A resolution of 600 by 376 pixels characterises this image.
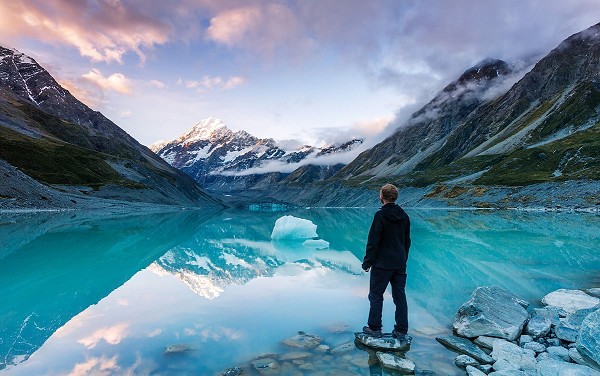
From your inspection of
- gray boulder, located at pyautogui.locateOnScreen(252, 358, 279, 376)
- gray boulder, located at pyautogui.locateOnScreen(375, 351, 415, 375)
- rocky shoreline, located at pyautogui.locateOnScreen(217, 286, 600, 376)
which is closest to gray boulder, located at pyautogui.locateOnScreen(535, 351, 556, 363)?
rocky shoreline, located at pyautogui.locateOnScreen(217, 286, 600, 376)

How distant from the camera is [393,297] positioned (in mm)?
10203

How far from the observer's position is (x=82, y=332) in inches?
426

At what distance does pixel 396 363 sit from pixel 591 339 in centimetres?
386

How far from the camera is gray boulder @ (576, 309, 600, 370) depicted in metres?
7.50

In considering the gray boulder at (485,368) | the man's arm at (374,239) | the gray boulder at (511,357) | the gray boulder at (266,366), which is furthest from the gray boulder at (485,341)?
the gray boulder at (266,366)

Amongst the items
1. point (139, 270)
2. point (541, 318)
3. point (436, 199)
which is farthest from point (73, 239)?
point (436, 199)

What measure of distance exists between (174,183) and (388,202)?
655 ft

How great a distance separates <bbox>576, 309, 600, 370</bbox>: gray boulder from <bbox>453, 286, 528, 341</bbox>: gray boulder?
6.48ft

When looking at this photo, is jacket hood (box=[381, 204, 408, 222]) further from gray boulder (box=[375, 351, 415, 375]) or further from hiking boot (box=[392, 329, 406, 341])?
gray boulder (box=[375, 351, 415, 375])

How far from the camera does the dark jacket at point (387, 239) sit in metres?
9.98

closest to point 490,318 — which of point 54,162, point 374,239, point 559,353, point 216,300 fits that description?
point 559,353

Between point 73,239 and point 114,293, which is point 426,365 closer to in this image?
point 114,293

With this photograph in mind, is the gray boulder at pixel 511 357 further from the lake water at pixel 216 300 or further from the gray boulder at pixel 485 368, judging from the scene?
the lake water at pixel 216 300

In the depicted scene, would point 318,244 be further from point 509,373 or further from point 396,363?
point 509,373
